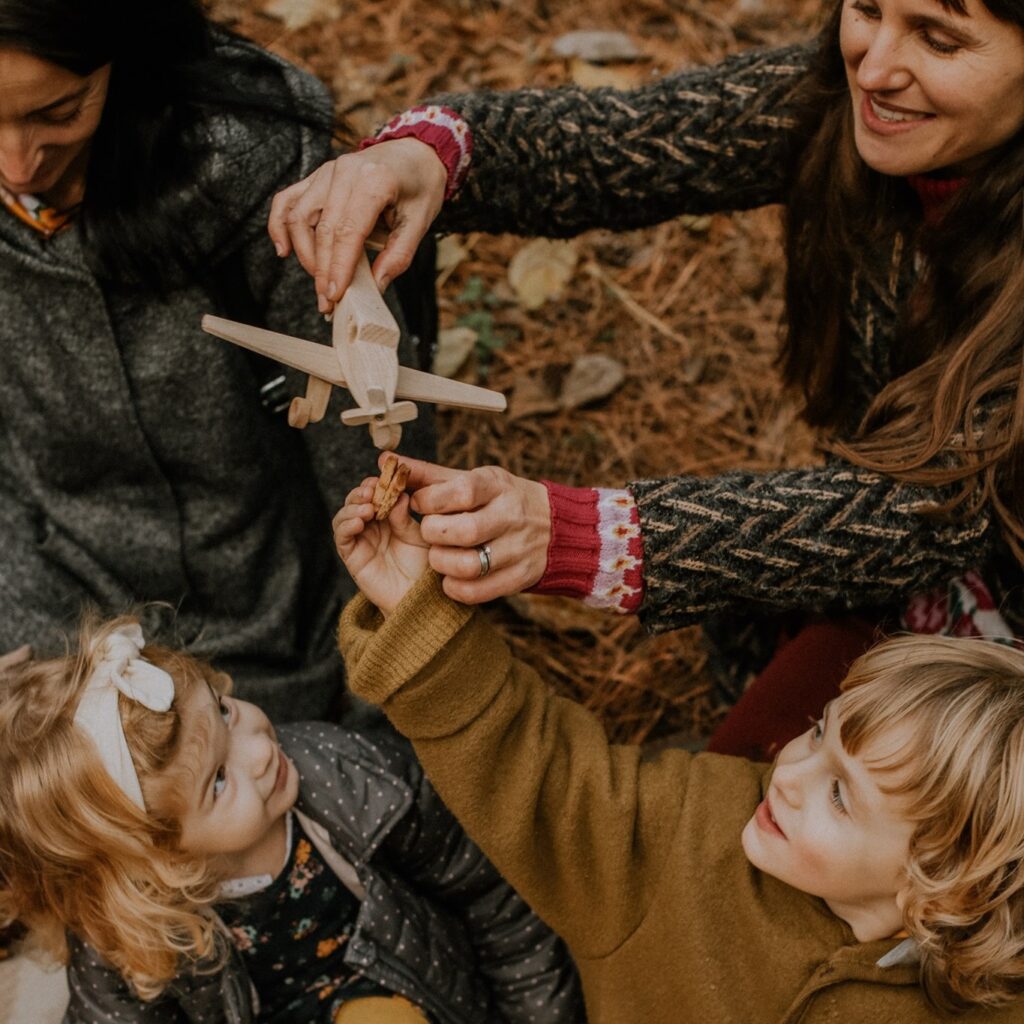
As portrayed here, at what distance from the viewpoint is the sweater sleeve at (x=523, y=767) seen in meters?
1.45

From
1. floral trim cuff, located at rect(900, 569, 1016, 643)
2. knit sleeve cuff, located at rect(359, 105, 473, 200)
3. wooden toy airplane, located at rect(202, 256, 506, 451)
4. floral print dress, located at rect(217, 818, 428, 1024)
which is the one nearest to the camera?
wooden toy airplane, located at rect(202, 256, 506, 451)

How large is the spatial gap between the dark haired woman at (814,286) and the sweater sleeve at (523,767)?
96 millimetres

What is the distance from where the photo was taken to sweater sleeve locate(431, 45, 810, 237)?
190 centimetres

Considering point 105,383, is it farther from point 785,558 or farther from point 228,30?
point 785,558

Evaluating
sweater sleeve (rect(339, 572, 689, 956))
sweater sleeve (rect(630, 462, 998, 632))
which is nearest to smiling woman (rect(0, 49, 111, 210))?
sweater sleeve (rect(339, 572, 689, 956))

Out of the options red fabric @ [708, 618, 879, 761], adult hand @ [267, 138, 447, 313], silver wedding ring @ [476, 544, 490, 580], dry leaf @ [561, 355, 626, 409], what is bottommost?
dry leaf @ [561, 355, 626, 409]

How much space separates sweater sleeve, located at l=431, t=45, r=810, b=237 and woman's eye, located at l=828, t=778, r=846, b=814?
3.32 ft

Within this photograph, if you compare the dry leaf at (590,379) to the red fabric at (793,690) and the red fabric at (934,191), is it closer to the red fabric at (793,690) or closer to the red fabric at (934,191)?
the red fabric at (793,690)

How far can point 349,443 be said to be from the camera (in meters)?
2.02

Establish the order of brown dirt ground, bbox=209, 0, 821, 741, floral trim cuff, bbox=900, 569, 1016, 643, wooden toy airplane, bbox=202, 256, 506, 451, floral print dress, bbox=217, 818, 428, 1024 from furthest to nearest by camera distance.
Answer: brown dirt ground, bbox=209, 0, 821, 741
floral trim cuff, bbox=900, 569, 1016, 643
floral print dress, bbox=217, 818, 428, 1024
wooden toy airplane, bbox=202, 256, 506, 451

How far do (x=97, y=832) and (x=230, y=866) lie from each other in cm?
24

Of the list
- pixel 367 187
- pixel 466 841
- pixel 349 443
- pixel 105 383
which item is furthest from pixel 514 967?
pixel 367 187

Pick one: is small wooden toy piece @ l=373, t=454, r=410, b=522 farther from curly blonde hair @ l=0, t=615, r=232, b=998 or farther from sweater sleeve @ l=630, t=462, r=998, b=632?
curly blonde hair @ l=0, t=615, r=232, b=998

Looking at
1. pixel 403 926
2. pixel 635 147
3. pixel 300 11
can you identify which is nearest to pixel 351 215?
pixel 635 147
